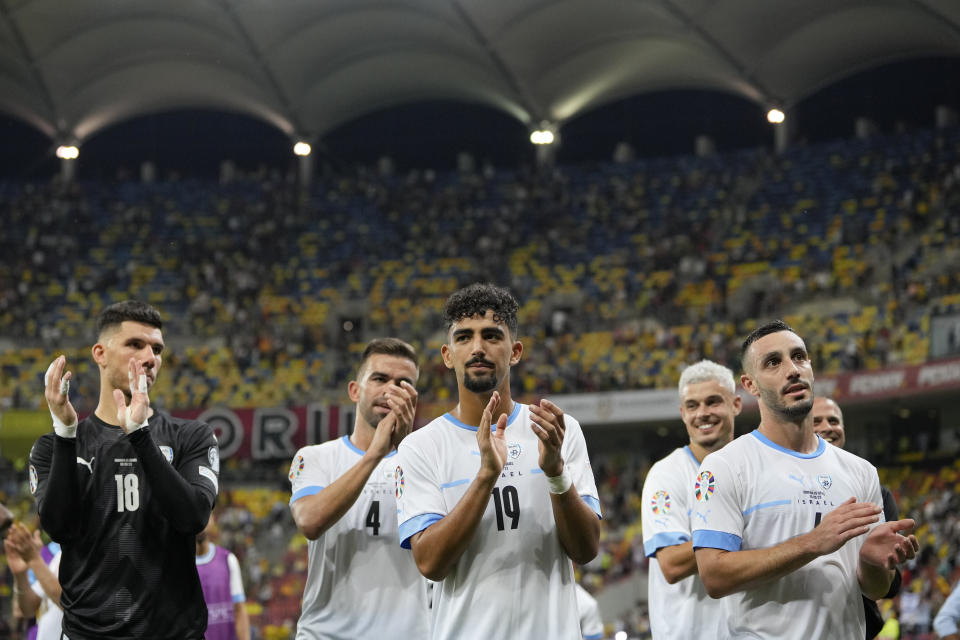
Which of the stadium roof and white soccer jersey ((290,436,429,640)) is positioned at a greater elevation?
the stadium roof

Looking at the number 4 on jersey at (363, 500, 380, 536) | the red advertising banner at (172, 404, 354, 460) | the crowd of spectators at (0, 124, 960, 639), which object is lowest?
the number 4 on jersey at (363, 500, 380, 536)

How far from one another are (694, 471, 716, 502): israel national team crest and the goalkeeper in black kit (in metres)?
2.19

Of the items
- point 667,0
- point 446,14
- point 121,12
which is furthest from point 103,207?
point 667,0

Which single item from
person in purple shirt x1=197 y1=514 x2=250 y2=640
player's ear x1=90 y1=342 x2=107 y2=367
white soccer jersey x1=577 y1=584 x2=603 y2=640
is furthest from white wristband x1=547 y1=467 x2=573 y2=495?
white soccer jersey x1=577 y1=584 x2=603 y2=640

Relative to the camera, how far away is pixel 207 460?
5.16 metres

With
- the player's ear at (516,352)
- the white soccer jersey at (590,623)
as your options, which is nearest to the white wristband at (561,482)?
the player's ear at (516,352)

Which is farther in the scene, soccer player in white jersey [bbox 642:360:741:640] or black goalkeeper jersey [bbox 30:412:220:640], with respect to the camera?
soccer player in white jersey [bbox 642:360:741:640]

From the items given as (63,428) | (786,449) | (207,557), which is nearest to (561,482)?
(786,449)

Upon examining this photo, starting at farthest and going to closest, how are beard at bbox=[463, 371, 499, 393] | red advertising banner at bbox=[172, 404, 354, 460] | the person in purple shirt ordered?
red advertising banner at bbox=[172, 404, 354, 460]
the person in purple shirt
beard at bbox=[463, 371, 499, 393]

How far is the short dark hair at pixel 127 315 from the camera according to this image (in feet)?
17.3

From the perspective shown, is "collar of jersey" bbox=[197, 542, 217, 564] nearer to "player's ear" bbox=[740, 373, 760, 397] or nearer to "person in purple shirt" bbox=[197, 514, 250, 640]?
"person in purple shirt" bbox=[197, 514, 250, 640]

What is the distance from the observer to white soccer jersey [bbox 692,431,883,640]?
4742 mm

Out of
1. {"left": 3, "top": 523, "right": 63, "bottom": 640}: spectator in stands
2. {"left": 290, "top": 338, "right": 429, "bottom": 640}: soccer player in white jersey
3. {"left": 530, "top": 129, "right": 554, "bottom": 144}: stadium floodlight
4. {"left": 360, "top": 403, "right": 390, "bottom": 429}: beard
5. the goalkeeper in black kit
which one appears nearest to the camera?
the goalkeeper in black kit

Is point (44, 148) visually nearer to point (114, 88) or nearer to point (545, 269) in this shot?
point (114, 88)
